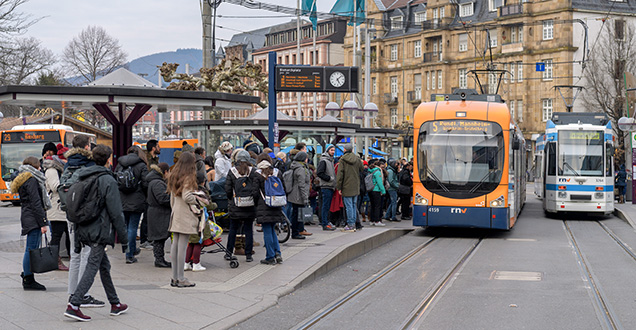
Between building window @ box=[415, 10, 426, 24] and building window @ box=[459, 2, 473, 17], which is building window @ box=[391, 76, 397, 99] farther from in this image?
building window @ box=[459, 2, 473, 17]

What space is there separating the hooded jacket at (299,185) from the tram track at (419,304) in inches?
86.5

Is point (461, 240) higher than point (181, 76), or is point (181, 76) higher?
point (181, 76)

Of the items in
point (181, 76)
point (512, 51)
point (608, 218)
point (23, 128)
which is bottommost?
point (608, 218)

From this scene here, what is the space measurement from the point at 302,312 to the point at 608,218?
67.7 feet

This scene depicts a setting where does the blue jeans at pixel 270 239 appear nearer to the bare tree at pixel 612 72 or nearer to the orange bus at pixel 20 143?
the orange bus at pixel 20 143

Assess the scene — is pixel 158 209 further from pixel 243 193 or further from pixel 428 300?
pixel 428 300

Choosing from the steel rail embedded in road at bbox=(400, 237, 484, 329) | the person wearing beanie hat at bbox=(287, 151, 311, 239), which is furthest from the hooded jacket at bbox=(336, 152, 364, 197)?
the steel rail embedded in road at bbox=(400, 237, 484, 329)

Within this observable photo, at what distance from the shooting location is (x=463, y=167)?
60.8 ft

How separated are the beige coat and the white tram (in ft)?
59.5

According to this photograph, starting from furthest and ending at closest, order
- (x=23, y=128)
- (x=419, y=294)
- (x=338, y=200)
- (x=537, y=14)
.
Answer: (x=537, y=14), (x=23, y=128), (x=338, y=200), (x=419, y=294)

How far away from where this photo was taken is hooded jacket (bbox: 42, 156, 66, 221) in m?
10.6

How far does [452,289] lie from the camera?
11.0 metres

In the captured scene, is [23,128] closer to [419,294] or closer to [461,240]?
[461,240]

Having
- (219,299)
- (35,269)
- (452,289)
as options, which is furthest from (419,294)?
(35,269)
